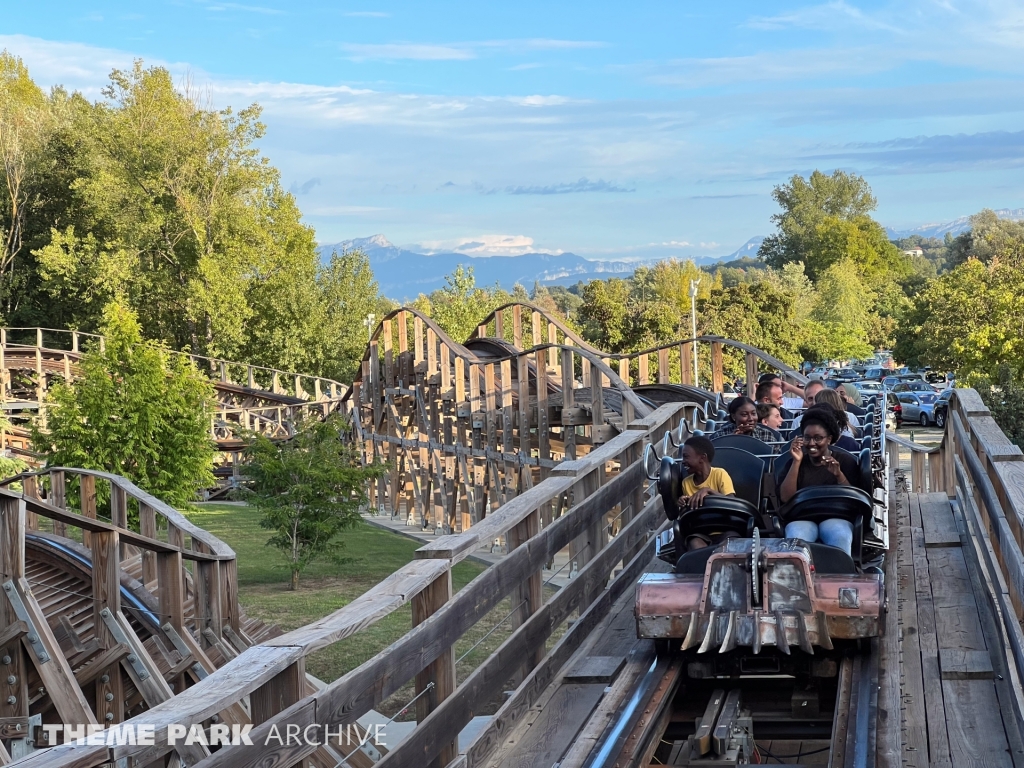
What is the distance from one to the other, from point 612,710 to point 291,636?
1.96 meters

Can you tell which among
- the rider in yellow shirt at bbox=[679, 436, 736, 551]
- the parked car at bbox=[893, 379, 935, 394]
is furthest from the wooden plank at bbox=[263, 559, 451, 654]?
the parked car at bbox=[893, 379, 935, 394]

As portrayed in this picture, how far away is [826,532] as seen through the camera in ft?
19.8

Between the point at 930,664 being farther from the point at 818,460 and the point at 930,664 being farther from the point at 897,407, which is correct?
the point at 897,407

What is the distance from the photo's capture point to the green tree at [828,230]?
118m

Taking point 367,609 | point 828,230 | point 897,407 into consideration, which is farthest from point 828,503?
point 828,230

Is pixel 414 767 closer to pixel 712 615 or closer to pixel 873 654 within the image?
pixel 712 615

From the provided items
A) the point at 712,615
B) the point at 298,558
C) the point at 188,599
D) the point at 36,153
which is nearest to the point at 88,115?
the point at 36,153

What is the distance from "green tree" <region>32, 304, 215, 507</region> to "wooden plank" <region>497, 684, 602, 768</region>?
11036 millimetres

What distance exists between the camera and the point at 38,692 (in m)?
8.58

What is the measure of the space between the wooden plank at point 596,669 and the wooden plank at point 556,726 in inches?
1.4

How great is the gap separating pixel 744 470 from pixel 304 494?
36.9ft

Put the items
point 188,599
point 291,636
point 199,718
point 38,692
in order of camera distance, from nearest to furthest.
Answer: point 199,718
point 291,636
point 38,692
point 188,599

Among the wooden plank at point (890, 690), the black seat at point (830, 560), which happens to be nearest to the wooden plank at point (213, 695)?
the wooden plank at point (890, 690)

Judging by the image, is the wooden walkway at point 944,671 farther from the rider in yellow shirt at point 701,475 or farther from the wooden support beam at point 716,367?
the wooden support beam at point 716,367
